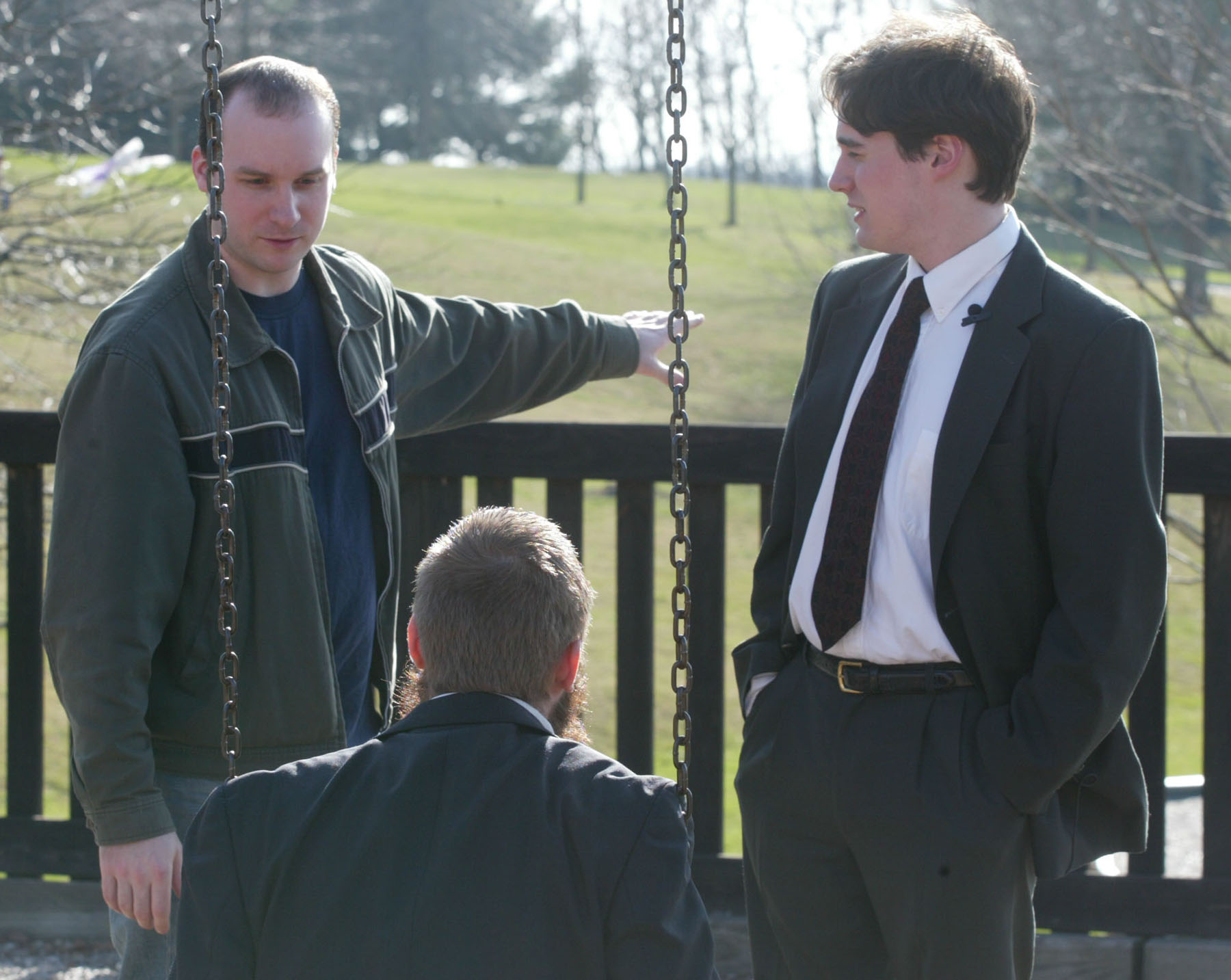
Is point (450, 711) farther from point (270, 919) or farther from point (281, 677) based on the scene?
point (281, 677)

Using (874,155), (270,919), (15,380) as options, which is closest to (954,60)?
(874,155)

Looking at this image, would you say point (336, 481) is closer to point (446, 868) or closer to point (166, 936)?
point (166, 936)

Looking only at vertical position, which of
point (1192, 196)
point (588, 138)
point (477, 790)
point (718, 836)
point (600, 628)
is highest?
point (588, 138)

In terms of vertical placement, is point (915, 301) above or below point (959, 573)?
above

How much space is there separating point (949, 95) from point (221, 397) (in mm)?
1185

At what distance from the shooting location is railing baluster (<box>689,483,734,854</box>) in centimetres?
336

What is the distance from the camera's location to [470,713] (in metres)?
1.60

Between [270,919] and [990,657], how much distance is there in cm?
111

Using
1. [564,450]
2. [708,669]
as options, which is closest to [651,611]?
[708,669]

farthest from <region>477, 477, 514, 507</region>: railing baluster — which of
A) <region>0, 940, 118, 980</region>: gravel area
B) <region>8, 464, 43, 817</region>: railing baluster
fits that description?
<region>0, 940, 118, 980</region>: gravel area

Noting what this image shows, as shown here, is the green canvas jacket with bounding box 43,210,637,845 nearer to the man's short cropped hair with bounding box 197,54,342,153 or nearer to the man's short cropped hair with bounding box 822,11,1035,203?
the man's short cropped hair with bounding box 197,54,342,153

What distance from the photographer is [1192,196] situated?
8.13 meters

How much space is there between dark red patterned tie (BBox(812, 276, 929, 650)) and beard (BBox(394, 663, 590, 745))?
51 cm

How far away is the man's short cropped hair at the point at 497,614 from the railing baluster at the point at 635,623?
A: 1.70 m
